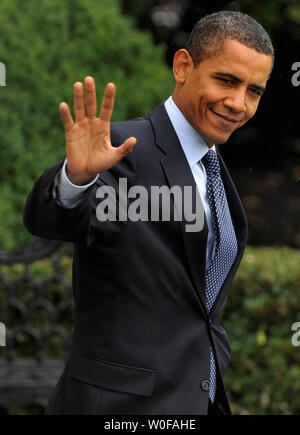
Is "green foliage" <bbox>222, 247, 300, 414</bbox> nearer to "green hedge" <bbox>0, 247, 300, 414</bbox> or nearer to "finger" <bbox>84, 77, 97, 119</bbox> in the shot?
"green hedge" <bbox>0, 247, 300, 414</bbox>

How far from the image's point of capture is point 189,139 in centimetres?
291

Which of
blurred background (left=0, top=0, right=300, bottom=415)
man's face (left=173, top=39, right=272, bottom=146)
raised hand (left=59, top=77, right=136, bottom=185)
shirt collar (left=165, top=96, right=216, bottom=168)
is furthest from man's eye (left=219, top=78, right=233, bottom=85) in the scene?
blurred background (left=0, top=0, right=300, bottom=415)

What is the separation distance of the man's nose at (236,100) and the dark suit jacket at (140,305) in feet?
0.83

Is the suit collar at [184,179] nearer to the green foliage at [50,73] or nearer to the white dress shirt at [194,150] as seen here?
the white dress shirt at [194,150]

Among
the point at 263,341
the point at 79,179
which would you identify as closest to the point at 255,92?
the point at 79,179

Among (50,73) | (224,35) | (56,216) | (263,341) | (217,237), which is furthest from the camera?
(50,73)

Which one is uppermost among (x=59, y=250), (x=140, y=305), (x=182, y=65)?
(x=182, y=65)

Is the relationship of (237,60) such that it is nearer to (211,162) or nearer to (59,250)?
(211,162)

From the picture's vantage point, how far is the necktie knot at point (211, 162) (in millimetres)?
2994

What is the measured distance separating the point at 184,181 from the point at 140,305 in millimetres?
458

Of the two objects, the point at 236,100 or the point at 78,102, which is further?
the point at 236,100

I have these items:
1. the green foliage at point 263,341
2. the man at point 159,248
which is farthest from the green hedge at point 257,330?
the man at point 159,248

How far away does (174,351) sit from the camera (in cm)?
275
